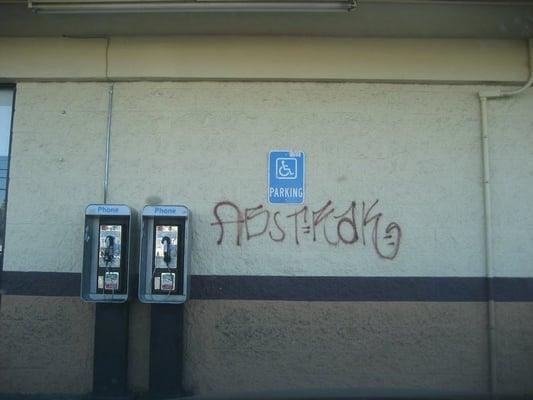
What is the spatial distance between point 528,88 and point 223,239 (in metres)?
3.39

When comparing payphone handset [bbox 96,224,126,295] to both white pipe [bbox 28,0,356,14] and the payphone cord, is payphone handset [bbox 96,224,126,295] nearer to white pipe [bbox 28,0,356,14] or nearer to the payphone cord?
Result: the payphone cord

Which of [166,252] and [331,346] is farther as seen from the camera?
[331,346]

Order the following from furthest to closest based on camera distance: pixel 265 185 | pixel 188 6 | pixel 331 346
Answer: pixel 265 185, pixel 331 346, pixel 188 6

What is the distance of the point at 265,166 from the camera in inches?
229

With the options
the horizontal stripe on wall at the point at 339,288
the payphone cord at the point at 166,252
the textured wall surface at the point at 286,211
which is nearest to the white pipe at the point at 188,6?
the textured wall surface at the point at 286,211

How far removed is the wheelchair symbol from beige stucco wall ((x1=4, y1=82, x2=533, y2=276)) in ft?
0.47

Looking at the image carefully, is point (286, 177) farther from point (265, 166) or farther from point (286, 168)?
point (265, 166)

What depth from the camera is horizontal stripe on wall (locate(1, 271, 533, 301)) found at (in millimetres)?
5730

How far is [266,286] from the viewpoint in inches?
226

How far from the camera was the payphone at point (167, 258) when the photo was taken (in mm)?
5340

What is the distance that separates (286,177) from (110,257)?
183 cm

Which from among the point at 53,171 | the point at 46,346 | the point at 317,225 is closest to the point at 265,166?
the point at 317,225

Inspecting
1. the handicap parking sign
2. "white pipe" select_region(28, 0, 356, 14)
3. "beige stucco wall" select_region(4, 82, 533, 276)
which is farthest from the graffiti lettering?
"white pipe" select_region(28, 0, 356, 14)

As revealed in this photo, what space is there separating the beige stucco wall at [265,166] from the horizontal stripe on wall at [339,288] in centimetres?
8
